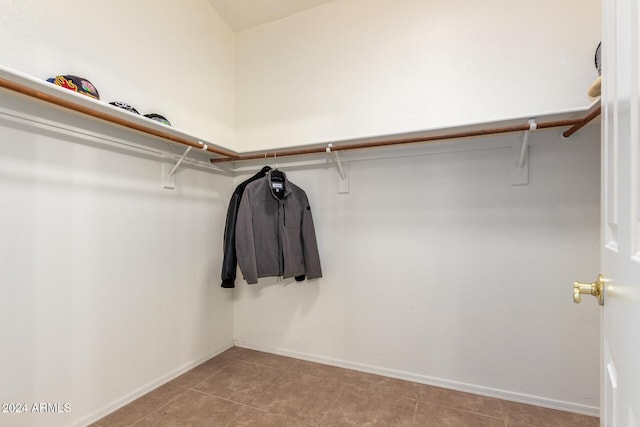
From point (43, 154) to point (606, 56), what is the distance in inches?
82.3

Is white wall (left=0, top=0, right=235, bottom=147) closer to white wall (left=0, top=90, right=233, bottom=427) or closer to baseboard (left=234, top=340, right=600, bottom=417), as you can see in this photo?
white wall (left=0, top=90, right=233, bottom=427)

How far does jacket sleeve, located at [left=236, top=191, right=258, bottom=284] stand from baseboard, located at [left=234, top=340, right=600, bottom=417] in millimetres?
869

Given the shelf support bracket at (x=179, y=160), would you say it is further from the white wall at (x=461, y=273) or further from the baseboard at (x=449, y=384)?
the baseboard at (x=449, y=384)

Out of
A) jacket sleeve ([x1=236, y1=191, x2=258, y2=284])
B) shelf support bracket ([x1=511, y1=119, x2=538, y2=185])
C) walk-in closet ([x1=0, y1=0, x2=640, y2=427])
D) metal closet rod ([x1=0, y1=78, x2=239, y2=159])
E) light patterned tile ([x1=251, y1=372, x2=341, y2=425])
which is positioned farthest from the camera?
jacket sleeve ([x1=236, y1=191, x2=258, y2=284])

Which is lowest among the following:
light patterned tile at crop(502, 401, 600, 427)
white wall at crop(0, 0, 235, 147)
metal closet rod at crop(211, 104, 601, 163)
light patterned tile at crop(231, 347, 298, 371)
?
light patterned tile at crop(231, 347, 298, 371)

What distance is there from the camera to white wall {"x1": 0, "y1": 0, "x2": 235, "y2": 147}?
1.24 meters

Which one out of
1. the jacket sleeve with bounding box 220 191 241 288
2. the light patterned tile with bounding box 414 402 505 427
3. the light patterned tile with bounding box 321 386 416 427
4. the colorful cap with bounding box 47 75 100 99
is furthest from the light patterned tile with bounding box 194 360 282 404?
the colorful cap with bounding box 47 75 100 99

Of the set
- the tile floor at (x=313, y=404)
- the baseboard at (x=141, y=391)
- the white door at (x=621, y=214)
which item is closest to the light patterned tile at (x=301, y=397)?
the tile floor at (x=313, y=404)

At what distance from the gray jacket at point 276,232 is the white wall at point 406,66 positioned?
0.54 meters

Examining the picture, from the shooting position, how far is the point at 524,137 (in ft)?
5.06

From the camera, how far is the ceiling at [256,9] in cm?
217

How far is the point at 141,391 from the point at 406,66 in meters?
2.75

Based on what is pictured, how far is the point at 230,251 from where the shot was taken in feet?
6.29

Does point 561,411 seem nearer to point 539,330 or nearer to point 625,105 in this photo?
point 539,330
